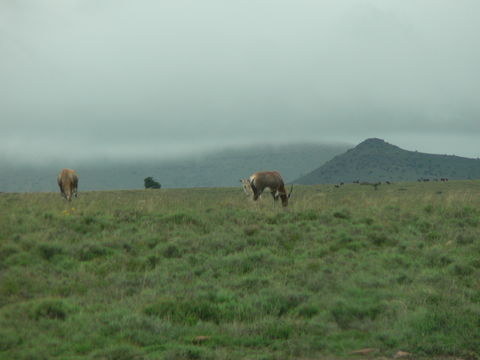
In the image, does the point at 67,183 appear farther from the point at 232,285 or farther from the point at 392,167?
the point at 392,167

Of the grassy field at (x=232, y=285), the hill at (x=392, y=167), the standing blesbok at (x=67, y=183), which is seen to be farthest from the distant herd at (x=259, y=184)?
the hill at (x=392, y=167)

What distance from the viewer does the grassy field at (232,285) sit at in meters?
7.89

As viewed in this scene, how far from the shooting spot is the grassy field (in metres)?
7.89

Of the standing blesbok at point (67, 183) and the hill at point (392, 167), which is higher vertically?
the hill at point (392, 167)

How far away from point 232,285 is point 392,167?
169431mm

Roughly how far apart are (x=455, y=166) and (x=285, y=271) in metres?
175

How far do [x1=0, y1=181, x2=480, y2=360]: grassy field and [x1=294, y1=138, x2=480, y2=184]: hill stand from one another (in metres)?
147

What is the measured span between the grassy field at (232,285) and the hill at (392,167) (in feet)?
482

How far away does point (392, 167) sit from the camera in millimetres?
172875

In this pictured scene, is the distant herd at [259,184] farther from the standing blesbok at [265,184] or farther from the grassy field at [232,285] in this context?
the grassy field at [232,285]

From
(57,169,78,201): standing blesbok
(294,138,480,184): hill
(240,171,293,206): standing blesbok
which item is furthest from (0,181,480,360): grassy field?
(294,138,480,184): hill

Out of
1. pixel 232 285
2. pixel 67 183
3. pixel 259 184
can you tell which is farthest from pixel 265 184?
pixel 232 285

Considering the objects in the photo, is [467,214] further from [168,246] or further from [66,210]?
[66,210]

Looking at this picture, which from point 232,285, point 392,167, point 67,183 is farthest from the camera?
point 392,167
